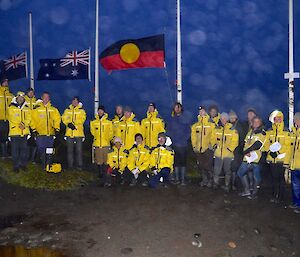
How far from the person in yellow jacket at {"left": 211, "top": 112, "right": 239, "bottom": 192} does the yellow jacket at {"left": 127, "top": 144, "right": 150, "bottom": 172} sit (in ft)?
6.49

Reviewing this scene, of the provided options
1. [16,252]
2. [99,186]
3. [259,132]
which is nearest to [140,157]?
[99,186]

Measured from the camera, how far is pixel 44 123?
11180mm

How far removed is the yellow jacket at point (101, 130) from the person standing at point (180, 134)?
1.98 m

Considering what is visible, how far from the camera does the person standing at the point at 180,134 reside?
34.6 feet

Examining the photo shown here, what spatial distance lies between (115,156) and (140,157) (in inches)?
29.5

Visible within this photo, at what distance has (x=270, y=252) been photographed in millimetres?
6477

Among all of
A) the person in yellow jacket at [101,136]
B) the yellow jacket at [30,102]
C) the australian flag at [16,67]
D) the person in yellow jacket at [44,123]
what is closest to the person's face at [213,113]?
the person in yellow jacket at [101,136]

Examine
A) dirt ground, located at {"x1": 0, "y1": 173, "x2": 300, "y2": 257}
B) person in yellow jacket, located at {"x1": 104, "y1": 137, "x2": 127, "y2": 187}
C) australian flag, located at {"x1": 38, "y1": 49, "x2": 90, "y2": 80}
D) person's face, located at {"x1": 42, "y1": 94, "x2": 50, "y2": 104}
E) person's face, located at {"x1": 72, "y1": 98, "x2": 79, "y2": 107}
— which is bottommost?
dirt ground, located at {"x1": 0, "y1": 173, "x2": 300, "y2": 257}

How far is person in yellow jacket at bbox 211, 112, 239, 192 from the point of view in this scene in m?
9.79

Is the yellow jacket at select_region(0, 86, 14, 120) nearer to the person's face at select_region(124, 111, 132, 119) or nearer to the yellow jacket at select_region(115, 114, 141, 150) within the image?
the yellow jacket at select_region(115, 114, 141, 150)

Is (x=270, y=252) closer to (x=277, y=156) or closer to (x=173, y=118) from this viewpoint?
(x=277, y=156)

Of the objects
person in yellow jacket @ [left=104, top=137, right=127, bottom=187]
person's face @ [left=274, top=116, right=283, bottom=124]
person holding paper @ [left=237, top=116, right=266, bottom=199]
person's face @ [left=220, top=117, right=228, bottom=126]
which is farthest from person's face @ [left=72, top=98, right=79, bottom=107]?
person's face @ [left=274, top=116, right=283, bottom=124]

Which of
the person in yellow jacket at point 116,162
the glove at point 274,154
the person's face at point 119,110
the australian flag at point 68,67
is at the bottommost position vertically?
the person in yellow jacket at point 116,162

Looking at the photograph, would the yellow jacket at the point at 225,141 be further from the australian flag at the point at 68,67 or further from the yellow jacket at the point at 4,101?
the yellow jacket at the point at 4,101
